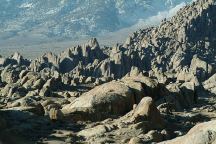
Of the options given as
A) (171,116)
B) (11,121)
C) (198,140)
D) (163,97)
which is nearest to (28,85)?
(163,97)

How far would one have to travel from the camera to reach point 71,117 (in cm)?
6869

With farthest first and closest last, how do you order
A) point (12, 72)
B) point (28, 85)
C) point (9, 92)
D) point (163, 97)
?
point (12, 72)
point (28, 85)
point (9, 92)
point (163, 97)

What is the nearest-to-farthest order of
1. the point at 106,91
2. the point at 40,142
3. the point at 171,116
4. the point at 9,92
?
the point at 40,142 → the point at 106,91 → the point at 171,116 → the point at 9,92

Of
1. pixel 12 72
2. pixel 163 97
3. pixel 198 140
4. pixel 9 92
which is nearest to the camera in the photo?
pixel 198 140

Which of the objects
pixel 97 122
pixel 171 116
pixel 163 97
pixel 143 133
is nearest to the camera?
pixel 143 133

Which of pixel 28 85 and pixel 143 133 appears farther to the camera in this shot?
pixel 28 85

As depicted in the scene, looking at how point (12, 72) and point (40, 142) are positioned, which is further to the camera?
point (12, 72)

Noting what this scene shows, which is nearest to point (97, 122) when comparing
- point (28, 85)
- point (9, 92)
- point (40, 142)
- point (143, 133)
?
point (143, 133)

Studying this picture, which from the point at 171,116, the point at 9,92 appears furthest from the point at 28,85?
the point at 171,116

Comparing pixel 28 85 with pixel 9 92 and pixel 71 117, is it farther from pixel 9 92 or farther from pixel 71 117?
pixel 71 117

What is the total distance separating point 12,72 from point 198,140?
489 ft

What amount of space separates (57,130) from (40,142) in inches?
273

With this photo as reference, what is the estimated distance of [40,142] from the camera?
181 ft

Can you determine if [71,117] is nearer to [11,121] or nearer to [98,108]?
[98,108]
